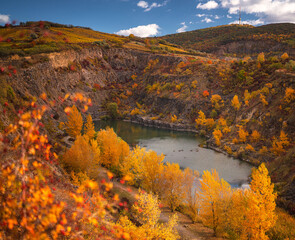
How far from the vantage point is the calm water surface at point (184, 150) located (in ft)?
130

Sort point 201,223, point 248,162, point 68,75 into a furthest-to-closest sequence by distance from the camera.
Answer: point 68,75 < point 248,162 < point 201,223

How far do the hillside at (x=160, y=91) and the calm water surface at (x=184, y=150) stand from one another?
12.2 ft

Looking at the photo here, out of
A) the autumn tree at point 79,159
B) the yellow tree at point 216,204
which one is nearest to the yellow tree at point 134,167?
the autumn tree at point 79,159

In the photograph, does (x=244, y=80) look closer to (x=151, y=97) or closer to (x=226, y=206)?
(x=151, y=97)

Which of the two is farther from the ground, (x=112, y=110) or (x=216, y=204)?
(x=112, y=110)

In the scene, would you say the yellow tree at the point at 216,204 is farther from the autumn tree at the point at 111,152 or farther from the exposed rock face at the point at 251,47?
the exposed rock face at the point at 251,47

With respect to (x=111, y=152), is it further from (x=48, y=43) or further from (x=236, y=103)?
(x=48, y=43)

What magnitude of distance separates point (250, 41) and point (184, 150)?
122 meters

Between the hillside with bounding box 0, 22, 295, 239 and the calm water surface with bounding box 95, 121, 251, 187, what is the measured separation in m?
3.70

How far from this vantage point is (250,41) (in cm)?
13575

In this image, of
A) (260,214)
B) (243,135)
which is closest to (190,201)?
(260,214)

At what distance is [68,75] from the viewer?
3324 inches

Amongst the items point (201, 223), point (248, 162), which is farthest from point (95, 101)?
point (201, 223)

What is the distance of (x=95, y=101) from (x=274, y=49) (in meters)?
112
